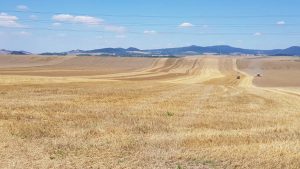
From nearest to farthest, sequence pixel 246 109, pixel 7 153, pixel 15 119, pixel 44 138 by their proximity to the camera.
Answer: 1. pixel 7 153
2. pixel 44 138
3. pixel 15 119
4. pixel 246 109

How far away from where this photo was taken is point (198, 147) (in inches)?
611

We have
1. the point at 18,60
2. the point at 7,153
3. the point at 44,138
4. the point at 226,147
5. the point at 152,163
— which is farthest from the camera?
the point at 18,60

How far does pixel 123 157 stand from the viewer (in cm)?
1406

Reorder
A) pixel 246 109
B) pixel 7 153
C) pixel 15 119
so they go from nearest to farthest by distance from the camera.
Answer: pixel 7 153
pixel 15 119
pixel 246 109

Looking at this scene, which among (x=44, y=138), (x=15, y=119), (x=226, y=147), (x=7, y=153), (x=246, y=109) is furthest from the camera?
(x=246, y=109)

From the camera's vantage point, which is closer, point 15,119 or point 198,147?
point 198,147

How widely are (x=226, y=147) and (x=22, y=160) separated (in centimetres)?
605

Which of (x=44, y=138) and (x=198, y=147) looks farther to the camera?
(x=44, y=138)

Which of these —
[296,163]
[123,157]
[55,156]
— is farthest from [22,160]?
[296,163]

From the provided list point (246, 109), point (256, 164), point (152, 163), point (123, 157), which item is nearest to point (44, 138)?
point (123, 157)

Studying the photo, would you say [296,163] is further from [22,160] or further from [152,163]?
[22,160]

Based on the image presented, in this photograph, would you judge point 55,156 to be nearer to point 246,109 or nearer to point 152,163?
point 152,163

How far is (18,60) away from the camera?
199125mm

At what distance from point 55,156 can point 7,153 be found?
4.52 ft
